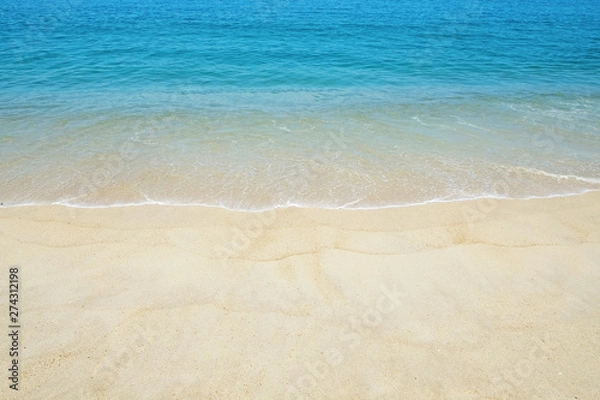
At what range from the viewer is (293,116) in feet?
47.0

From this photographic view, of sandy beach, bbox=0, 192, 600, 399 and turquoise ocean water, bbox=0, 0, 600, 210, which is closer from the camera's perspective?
sandy beach, bbox=0, 192, 600, 399

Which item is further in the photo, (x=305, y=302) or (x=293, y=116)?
(x=293, y=116)

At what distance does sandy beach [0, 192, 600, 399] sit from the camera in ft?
16.3

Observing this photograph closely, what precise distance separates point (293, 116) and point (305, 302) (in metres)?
9.65

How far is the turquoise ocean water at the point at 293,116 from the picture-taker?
375 inches

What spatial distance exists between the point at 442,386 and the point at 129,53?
26639 millimetres

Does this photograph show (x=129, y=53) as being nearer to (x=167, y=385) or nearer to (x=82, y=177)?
(x=82, y=177)

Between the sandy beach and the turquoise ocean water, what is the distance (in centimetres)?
120

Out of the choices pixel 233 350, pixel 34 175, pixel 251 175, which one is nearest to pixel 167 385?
pixel 233 350

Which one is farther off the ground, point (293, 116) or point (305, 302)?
point (305, 302)

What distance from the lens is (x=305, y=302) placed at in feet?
19.9

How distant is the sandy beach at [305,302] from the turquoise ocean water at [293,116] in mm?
1203

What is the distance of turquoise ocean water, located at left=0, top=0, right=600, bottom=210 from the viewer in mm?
9516

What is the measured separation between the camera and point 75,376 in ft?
16.2
